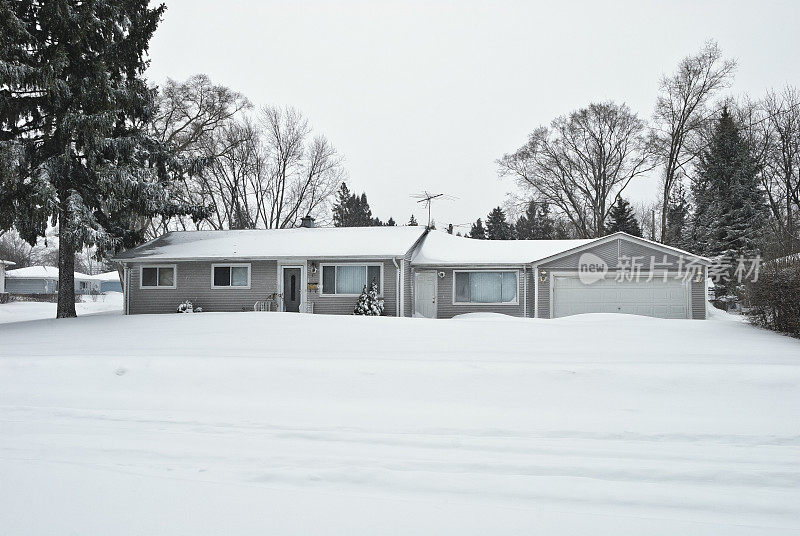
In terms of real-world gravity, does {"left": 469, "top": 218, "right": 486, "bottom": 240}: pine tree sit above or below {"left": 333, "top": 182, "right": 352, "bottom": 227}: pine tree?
below

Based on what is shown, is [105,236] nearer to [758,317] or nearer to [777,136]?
[758,317]

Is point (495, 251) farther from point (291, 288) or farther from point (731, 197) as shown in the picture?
point (731, 197)

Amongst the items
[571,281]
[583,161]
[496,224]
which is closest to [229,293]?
[571,281]

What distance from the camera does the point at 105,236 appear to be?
51.8 feet

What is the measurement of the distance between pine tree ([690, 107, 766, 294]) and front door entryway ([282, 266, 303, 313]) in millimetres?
22424

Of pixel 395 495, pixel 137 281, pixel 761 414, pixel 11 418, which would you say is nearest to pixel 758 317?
pixel 761 414

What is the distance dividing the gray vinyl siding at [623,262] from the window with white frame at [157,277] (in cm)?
1390

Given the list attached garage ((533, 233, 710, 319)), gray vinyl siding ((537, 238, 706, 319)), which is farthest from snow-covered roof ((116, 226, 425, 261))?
attached garage ((533, 233, 710, 319))

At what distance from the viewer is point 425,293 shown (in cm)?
2022

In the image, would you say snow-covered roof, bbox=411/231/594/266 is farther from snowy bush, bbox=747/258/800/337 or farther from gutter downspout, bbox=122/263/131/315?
gutter downspout, bbox=122/263/131/315

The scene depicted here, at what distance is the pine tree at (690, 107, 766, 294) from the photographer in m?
28.2

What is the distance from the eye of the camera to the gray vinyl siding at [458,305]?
19656 millimetres

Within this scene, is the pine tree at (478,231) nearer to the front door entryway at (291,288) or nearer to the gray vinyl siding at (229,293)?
the gray vinyl siding at (229,293)

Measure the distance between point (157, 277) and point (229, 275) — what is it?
295 centimetres
